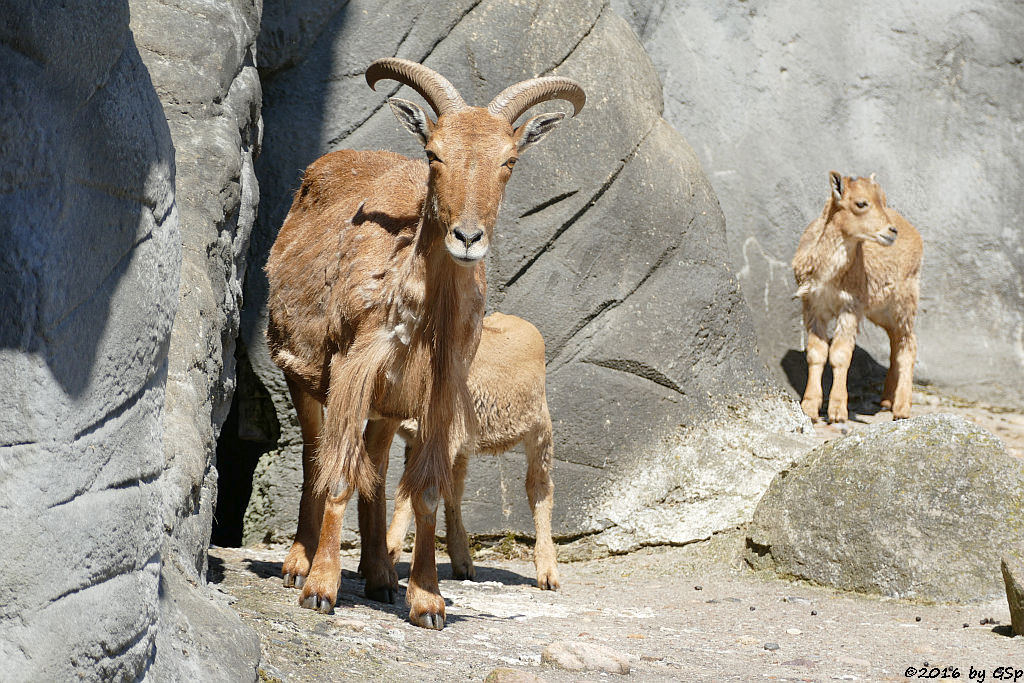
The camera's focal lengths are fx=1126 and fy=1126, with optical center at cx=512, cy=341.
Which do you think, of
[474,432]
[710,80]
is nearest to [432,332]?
[474,432]

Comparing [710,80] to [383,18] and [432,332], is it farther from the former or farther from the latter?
[432,332]

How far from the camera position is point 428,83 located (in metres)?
5.29

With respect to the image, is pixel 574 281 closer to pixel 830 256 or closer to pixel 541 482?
pixel 541 482

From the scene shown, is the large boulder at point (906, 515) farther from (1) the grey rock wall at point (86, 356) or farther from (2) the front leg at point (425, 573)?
(1) the grey rock wall at point (86, 356)

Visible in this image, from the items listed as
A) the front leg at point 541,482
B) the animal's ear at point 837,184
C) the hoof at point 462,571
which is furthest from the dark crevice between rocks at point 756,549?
the animal's ear at point 837,184

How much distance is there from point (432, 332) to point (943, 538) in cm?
331

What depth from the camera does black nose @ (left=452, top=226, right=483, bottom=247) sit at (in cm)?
456

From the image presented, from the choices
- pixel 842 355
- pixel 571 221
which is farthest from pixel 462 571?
pixel 842 355

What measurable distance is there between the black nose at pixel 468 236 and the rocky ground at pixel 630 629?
1635 mm

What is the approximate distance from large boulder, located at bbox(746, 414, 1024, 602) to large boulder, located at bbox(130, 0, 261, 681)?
3530 millimetres

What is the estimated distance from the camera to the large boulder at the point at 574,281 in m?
7.84

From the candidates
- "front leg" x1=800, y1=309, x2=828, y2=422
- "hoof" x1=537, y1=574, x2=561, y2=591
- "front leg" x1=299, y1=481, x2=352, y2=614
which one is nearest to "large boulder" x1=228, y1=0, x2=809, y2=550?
"hoof" x1=537, y1=574, x2=561, y2=591

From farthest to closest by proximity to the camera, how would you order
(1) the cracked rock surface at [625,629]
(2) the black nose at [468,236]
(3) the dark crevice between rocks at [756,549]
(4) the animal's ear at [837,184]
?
1. (4) the animal's ear at [837,184]
2. (3) the dark crevice between rocks at [756,549]
3. (2) the black nose at [468,236]
4. (1) the cracked rock surface at [625,629]

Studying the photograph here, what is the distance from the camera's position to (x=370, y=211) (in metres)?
5.71
